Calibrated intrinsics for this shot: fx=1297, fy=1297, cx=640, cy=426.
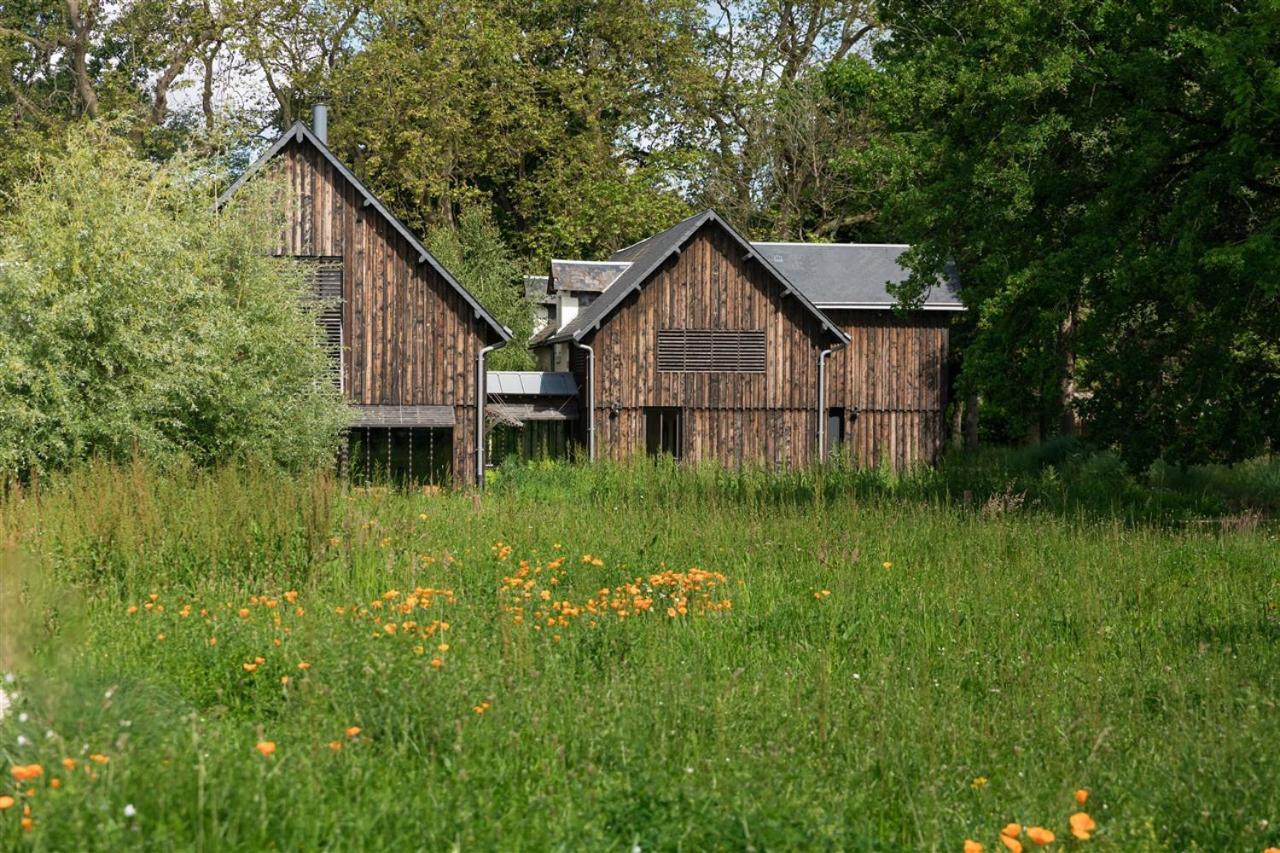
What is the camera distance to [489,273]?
1718 inches

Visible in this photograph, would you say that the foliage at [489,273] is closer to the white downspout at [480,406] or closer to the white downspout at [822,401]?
the white downspout at [822,401]

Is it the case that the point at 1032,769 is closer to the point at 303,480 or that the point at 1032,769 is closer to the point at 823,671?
the point at 823,671

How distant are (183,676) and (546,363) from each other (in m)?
34.6

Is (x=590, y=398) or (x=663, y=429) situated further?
(x=663, y=429)

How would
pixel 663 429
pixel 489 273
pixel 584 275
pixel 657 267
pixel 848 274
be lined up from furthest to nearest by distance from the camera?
pixel 489 273 < pixel 584 275 < pixel 848 274 < pixel 663 429 < pixel 657 267

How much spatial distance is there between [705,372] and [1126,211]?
15.2 m

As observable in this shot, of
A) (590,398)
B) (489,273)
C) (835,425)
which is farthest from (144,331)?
(489,273)

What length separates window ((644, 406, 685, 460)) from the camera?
110ft

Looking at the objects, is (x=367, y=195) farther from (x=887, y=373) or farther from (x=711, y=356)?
(x=887, y=373)

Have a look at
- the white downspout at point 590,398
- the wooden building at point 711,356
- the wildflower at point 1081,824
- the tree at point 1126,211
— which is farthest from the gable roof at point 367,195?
the wildflower at point 1081,824

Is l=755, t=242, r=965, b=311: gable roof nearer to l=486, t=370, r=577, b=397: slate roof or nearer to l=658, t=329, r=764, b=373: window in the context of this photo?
l=658, t=329, r=764, b=373: window

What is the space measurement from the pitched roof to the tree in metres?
18.4

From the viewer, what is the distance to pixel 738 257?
33.3 meters

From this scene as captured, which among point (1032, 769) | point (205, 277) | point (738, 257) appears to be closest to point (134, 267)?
point (205, 277)
